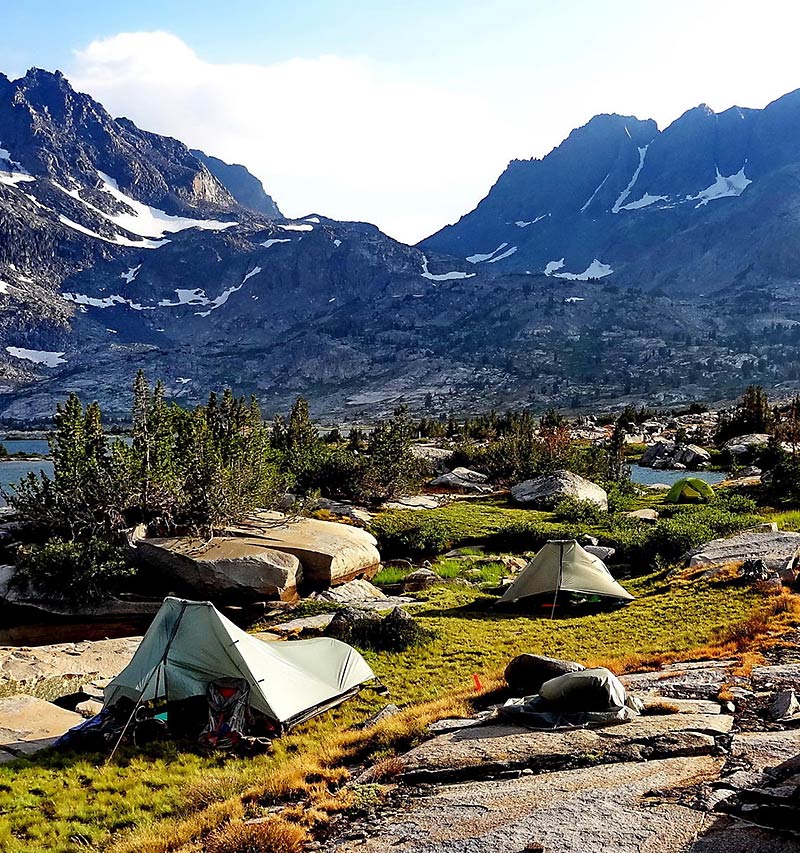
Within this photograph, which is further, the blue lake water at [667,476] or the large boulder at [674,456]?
the large boulder at [674,456]

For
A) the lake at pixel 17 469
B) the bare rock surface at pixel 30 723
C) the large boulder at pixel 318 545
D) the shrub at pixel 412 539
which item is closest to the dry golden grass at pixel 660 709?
the bare rock surface at pixel 30 723

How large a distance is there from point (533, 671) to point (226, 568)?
14445 mm

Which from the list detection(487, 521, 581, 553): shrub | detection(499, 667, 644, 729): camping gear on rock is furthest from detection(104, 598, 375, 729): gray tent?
detection(487, 521, 581, 553): shrub

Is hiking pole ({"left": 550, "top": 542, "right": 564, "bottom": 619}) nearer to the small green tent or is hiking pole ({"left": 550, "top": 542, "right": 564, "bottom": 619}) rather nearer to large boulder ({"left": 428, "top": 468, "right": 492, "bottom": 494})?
the small green tent

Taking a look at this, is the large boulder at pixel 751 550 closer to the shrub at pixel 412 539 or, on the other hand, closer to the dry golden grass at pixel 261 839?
the shrub at pixel 412 539

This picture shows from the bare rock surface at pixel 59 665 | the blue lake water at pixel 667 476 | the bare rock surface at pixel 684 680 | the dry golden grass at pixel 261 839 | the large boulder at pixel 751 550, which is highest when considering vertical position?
the dry golden grass at pixel 261 839

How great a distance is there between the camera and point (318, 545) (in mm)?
26344

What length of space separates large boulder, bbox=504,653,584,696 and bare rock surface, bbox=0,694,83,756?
29.9ft

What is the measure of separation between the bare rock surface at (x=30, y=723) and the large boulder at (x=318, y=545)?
35.8 ft

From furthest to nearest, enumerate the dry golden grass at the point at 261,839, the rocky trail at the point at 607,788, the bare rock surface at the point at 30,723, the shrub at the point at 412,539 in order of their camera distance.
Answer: the shrub at the point at 412,539 → the bare rock surface at the point at 30,723 → the dry golden grass at the point at 261,839 → the rocky trail at the point at 607,788

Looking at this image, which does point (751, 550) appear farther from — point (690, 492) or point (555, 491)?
point (690, 492)

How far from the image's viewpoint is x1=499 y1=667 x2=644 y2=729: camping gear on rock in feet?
32.7

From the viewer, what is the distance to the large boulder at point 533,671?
1199cm

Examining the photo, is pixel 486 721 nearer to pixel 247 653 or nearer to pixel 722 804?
pixel 722 804
